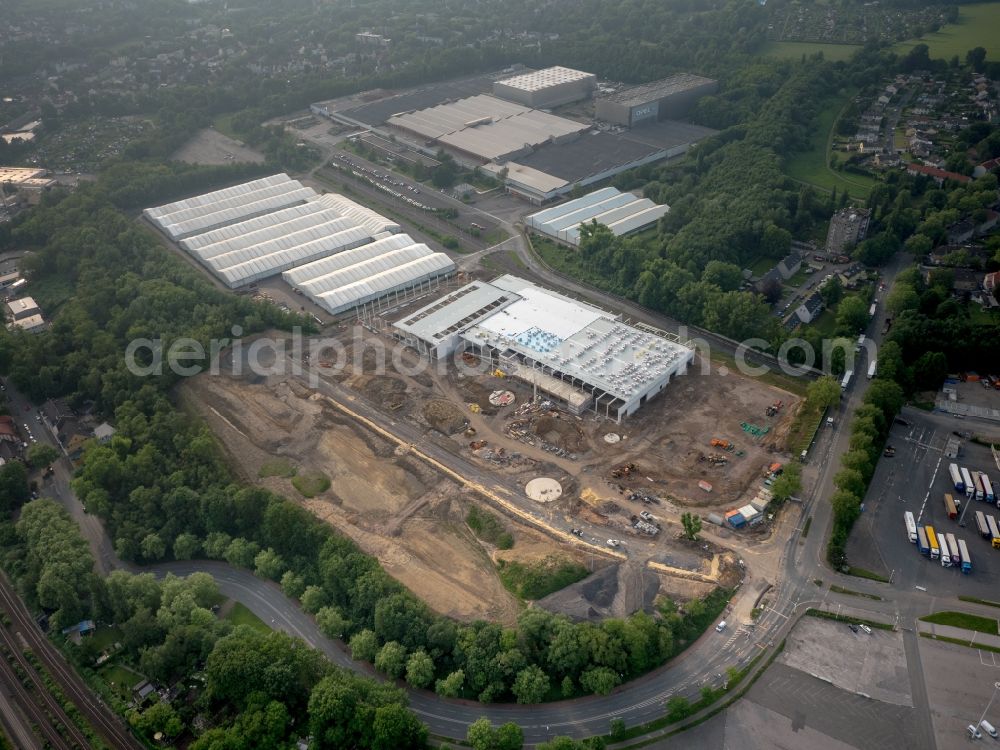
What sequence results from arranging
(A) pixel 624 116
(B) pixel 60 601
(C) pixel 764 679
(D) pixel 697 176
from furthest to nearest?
1. (A) pixel 624 116
2. (D) pixel 697 176
3. (B) pixel 60 601
4. (C) pixel 764 679

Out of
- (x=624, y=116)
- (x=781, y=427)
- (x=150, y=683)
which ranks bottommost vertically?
(x=150, y=683)

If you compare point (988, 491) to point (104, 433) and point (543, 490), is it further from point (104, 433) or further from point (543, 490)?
point (104, 433)

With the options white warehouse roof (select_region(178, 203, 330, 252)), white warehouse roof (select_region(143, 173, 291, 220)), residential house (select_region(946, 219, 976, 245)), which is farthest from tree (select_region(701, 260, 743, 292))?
white warehouse roof (select_region(143, 173, 291, 220))

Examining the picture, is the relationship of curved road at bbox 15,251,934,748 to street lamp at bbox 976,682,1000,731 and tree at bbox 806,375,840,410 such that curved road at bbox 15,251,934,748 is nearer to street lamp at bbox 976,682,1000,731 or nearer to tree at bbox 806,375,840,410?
street lamp at bbox 976,682,1000,731

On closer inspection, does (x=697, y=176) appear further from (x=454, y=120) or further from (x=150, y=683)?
(x=150, y=683)

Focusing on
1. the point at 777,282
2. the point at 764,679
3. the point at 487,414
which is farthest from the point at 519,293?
the point at 764,679

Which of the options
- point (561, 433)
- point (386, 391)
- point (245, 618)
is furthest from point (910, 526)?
point (245, 618)
